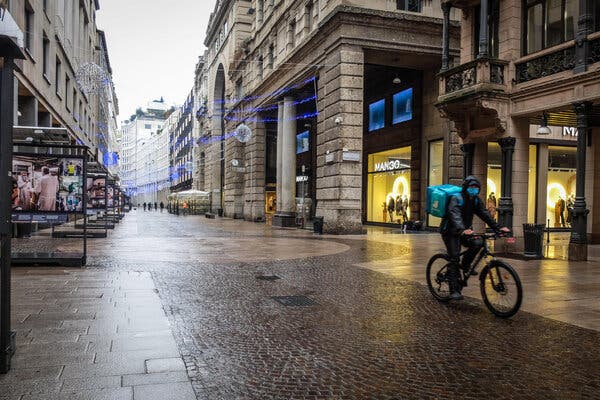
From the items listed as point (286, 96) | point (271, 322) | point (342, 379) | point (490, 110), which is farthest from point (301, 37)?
point (342, 379)

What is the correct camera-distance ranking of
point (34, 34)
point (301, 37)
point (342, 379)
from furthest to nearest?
point (301, 37) < point (34, 34) < point (342, 379)

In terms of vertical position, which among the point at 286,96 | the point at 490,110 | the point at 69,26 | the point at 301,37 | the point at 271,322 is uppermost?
the point at 69,26

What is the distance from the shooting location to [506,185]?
15.0 m

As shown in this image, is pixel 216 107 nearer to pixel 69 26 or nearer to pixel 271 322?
pixel 69 26

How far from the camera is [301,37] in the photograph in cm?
2712

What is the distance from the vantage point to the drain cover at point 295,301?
744cm

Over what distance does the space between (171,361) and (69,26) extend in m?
33.1

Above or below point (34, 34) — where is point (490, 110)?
below

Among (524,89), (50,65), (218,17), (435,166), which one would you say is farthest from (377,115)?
(218,17)

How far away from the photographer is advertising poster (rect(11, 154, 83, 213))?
10.8 metres

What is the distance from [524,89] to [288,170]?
17444 mm

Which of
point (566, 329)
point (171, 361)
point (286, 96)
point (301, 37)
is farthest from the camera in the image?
point (286, 96)

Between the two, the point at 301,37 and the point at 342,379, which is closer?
the point at 342,379

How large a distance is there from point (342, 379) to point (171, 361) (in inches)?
62.6
